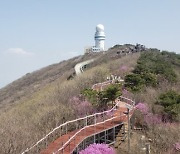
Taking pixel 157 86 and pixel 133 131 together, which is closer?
pixel 133 131

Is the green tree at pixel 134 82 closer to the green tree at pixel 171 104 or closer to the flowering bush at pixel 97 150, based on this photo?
the green tree at pixel 171 104

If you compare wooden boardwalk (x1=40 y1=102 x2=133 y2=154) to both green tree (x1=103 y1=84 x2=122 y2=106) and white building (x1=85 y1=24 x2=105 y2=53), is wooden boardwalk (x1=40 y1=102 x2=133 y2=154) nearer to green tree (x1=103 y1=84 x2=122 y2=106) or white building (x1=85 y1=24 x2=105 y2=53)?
green tree (x1=103 y1=84 x2=122 y2=106)

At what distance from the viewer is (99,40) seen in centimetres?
8206

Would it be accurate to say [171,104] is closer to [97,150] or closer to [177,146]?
[177,146]

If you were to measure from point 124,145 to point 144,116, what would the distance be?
9.75 feet

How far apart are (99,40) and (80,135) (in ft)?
220

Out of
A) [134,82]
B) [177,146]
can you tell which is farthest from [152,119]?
[134,82]

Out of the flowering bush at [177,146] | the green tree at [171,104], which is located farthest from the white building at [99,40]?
the flowering bush at [177,146]

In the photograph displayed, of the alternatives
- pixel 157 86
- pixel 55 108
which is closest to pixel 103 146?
pixel 55 108

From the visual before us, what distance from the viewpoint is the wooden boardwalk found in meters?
14.2

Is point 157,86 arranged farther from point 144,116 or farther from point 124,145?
point 124,145

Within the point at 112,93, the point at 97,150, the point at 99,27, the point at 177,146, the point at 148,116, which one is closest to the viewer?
the point at 97,150

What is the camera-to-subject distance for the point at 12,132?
53.7 feet

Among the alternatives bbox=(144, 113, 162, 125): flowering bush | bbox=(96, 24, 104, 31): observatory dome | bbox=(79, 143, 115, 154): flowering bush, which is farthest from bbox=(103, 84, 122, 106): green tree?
bbox=(96, 24, 104, 31): observatory dome
